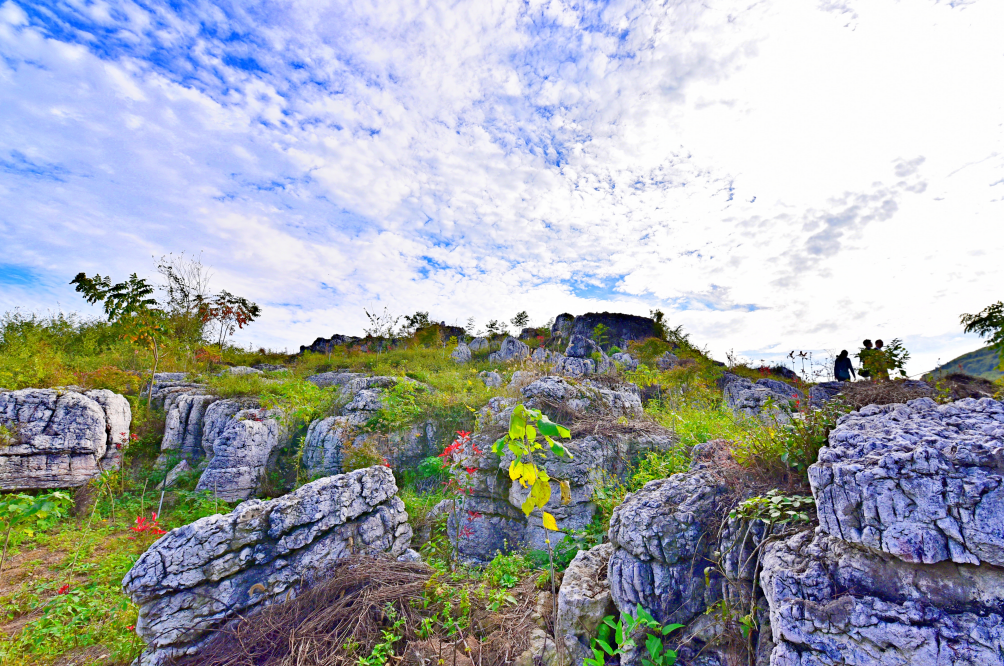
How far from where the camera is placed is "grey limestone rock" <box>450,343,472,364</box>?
1813cm

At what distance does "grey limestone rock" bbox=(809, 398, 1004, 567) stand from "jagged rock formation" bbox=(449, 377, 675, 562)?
3463 millimetres

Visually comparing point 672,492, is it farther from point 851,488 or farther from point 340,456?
point 340,456

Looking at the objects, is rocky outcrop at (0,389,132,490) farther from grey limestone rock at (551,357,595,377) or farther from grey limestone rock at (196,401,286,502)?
grey limestone rock at (551,357,595,377)

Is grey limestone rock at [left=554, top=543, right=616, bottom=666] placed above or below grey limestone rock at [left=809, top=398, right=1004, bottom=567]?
below

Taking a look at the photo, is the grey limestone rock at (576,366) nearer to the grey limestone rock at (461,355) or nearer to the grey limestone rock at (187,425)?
the grey limestone rock at (461,355)

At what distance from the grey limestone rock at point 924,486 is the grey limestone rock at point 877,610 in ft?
0.37

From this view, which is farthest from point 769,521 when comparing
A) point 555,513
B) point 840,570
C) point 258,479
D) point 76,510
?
point 76,510

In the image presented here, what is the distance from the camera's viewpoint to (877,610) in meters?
2.05

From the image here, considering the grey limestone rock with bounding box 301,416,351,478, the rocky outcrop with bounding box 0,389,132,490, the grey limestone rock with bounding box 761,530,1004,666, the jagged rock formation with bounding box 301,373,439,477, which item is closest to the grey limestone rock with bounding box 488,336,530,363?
the jagged rock formation with bounding box 301,373,439,477

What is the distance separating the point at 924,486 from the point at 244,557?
556 cm

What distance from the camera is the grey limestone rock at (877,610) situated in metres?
1.86

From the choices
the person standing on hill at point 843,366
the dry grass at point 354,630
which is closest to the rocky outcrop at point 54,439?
the dry grass at point 354,630

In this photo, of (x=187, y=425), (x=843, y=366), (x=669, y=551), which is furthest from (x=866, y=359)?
(x=187, y=425)

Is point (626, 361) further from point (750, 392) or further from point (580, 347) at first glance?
point (580, 347)
